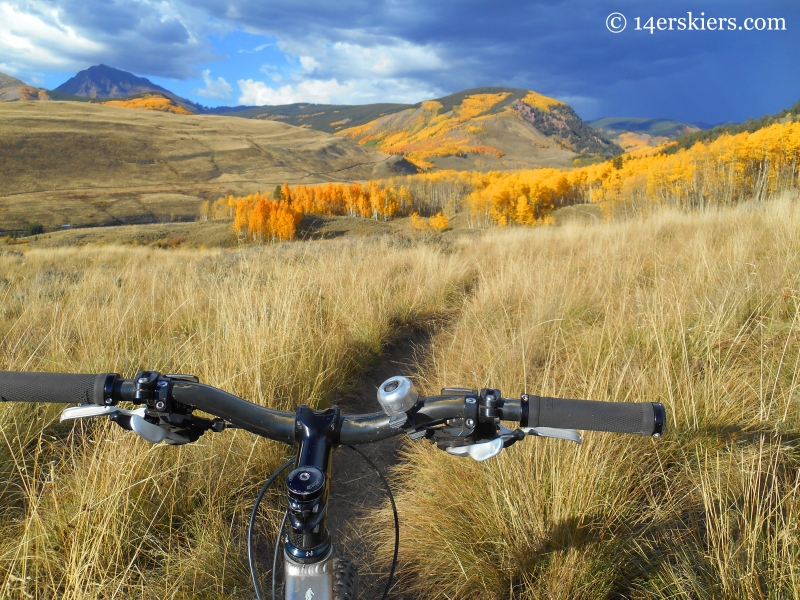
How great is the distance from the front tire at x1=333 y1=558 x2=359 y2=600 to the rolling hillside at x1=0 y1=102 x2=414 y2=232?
307 feet

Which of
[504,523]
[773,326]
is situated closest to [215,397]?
[504,523]

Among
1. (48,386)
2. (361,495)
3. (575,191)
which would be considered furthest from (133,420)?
(575,191)

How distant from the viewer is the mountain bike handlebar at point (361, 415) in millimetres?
936

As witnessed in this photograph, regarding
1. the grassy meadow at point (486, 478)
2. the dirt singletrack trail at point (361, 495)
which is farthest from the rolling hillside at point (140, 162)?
the dirt singletrack trail at point (361, 495)

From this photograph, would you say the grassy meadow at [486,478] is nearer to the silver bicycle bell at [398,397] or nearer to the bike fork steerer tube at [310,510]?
the bike fork steerer tube at [310,510]

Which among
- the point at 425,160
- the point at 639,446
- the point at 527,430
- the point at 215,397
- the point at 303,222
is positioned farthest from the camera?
the point at 425,160

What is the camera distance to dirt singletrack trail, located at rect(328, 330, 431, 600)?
6.64 ft

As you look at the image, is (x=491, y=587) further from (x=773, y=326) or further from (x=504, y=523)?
(x=773, y=326)

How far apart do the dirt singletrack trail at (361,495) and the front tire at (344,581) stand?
2.44 feet

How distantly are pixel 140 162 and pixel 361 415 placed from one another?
472ft

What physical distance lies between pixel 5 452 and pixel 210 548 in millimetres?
1233

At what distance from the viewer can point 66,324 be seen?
12.8ft

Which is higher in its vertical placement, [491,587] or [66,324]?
[66,324]

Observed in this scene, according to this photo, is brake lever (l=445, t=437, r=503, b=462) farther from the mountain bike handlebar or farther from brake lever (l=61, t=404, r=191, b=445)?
brake lever (l=61, t=404, r=191, b=445)
